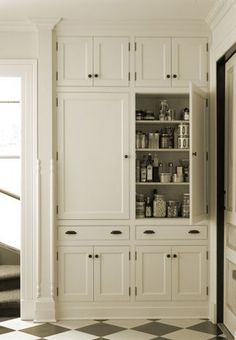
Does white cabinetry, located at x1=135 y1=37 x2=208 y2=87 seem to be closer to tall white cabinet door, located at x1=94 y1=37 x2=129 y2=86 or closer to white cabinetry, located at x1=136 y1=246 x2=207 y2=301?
tall white cabinet door, located at x1=94 y1=37 x2=129 y2=86

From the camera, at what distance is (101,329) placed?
184 inches

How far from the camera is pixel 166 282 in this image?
5.00 meters

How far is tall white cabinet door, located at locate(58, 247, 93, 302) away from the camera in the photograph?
4965 mm

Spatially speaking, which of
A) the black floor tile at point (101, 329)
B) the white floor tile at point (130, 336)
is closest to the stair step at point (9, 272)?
the black floor tile at point (101, 329)

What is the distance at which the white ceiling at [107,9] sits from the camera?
4.43m

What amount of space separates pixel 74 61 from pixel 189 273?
84.3 inches

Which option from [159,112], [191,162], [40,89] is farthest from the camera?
[159,112]

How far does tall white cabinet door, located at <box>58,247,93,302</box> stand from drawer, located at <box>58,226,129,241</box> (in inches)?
3.8

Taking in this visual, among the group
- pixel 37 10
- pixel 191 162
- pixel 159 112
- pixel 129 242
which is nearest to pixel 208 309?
pixel 129 242

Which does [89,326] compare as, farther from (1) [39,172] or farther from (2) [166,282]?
(1) [39,172]

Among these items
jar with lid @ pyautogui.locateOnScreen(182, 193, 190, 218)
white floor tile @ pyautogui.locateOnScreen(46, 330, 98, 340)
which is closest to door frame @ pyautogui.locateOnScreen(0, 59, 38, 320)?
white floor tile @ pyautogui.locateOnScreen(46, 330, 98, 340)

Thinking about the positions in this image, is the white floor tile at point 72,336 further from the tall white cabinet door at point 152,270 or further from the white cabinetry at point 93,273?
the tall white cabinet door at point 152,270

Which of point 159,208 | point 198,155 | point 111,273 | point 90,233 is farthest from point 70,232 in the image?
point 198,155

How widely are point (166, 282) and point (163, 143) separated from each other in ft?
4.11
